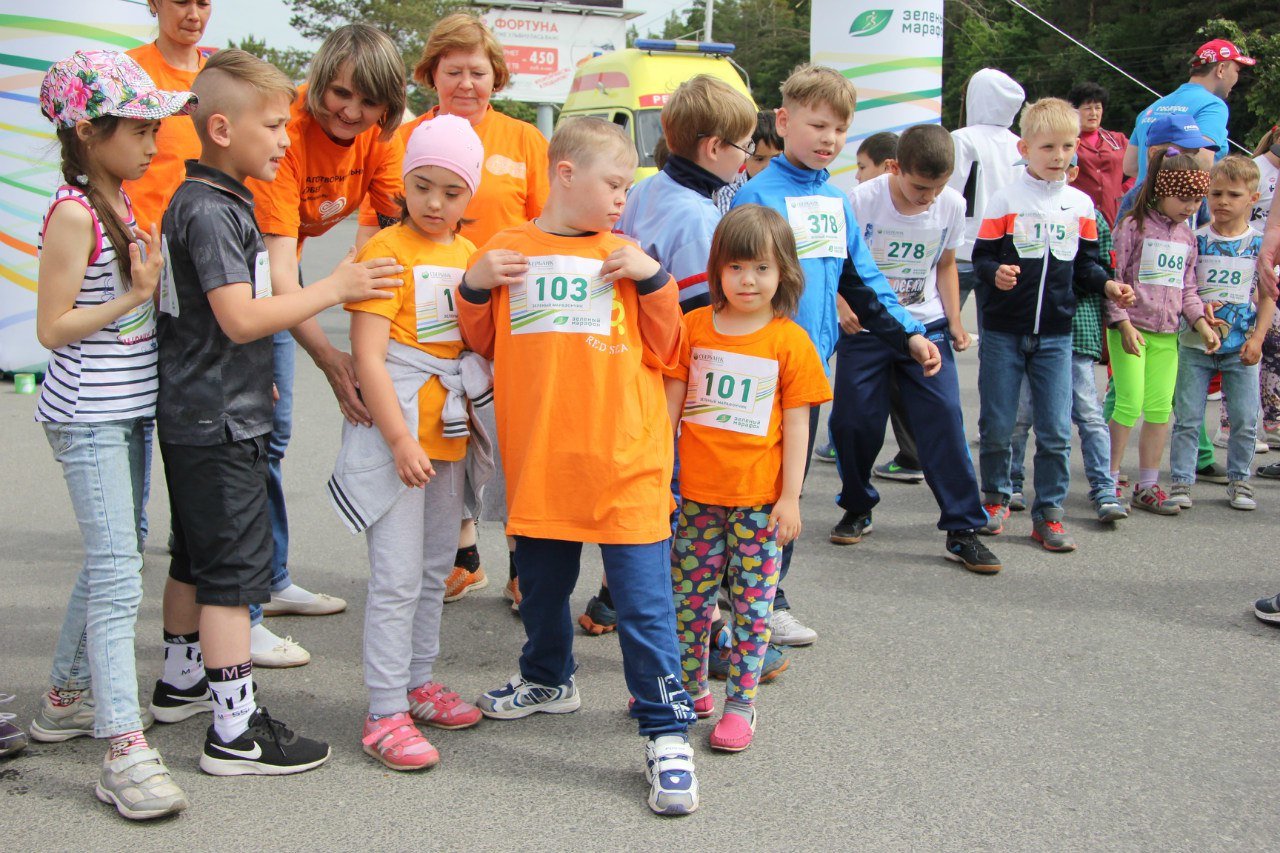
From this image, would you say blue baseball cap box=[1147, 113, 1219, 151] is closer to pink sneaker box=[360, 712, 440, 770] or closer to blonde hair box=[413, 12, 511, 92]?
blonde hair box=[413, 12, 511, 92]

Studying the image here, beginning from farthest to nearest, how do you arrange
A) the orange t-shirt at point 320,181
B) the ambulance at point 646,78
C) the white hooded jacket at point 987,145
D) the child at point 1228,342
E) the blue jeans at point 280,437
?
the ambulance at point 646,78 < the white hooded jacket at point 987,145 < the child at point 1228,342 < the blue jeans at point 280,437 < the orange t-shirt at point 320,181

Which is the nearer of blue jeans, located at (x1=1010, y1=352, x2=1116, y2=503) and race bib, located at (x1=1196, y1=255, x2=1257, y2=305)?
blue jeans, located at (x1=1010, y1=352, x2=1116, y2=503)

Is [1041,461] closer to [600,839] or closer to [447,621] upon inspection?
[447,621]

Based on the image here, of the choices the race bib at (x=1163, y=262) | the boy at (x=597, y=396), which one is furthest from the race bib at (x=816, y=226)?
the race bib at (x=1163, y=262)

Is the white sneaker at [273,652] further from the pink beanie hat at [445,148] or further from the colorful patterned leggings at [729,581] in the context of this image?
the pink beanie hat at [445,148]

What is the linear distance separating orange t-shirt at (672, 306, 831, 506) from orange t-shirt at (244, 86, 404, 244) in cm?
117

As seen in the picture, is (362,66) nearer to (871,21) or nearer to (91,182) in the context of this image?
(91,182)

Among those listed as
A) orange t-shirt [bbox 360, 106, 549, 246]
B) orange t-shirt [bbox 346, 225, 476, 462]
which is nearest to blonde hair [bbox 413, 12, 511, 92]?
orange t-shirt [bbox 360, 106, 549, 246]

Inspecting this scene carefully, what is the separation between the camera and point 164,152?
385 cm

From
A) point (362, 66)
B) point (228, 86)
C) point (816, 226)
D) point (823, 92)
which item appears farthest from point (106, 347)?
point (823, 92)

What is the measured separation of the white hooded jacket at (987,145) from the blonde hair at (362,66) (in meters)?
4.43

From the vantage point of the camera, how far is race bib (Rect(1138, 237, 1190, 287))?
5.76 m

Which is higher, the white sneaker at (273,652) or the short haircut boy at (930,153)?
the short haircut boy at (930,153)

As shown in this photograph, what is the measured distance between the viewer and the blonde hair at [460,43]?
13.3ft
